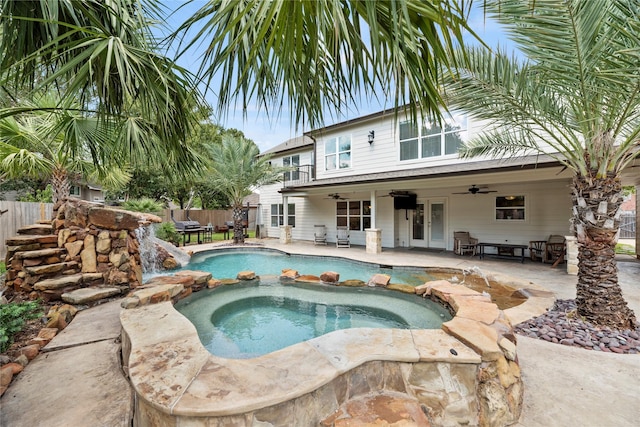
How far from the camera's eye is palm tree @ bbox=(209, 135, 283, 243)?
1346 cm

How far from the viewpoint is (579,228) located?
3.81 m

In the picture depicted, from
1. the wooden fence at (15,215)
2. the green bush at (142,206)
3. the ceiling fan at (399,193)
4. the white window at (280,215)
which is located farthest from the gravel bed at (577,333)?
the green bush at (142,206)

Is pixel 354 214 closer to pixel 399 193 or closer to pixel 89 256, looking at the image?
pixel 399 193

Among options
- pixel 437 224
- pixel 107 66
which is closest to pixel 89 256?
pixel 107 66

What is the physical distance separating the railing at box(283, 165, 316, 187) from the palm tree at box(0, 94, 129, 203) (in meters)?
8.24

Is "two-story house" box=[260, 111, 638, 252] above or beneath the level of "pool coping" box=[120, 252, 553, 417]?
above

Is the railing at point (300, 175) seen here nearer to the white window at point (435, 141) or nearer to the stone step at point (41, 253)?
the white window at point (435, 141)

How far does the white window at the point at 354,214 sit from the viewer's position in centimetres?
1341

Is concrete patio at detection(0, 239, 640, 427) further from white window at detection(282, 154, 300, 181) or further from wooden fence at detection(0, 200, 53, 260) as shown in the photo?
white window at detection(282, 154, 300, 181)

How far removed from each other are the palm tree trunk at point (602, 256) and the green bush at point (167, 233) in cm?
1382

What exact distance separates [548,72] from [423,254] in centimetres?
771

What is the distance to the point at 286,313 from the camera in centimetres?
481

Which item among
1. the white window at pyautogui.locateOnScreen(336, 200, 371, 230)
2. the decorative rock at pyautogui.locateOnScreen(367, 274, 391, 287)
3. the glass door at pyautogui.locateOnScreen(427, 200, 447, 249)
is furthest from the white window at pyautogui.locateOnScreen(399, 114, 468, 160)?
the decorative rock at pyautogui.locateOnScreen(367, 274, 391, 287)

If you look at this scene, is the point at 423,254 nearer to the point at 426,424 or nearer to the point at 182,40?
the point at 426,424
